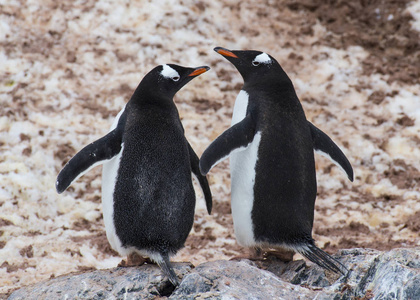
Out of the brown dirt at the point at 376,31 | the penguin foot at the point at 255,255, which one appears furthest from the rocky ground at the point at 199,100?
the penguin foot at the point at 255,255

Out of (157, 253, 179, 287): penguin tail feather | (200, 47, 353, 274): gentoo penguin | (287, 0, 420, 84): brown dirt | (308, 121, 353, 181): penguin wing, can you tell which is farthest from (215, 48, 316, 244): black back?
(287, 0, 420, 84): brown dirt

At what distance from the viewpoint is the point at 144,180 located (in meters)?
3.28

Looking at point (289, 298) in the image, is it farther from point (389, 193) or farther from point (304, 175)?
point (389, 193)

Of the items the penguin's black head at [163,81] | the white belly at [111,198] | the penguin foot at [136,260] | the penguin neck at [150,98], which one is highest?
the penguin's black head at [163,81]

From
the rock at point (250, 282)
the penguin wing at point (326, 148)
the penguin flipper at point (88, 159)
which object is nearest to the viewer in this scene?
the rock at point (250, 282)

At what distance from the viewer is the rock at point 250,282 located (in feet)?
8.97

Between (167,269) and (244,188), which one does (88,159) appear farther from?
(244,188)

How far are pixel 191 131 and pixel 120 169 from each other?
2116 mm

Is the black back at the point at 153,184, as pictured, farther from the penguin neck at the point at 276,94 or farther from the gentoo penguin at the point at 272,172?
the penguin neck at the point at 276,94

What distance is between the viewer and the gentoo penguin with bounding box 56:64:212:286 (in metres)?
3.26

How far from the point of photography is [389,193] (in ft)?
16.1

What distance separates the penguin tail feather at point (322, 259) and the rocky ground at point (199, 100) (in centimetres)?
89

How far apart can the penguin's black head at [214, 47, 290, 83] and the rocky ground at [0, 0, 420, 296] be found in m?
1.24

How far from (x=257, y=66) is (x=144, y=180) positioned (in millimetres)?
1055
